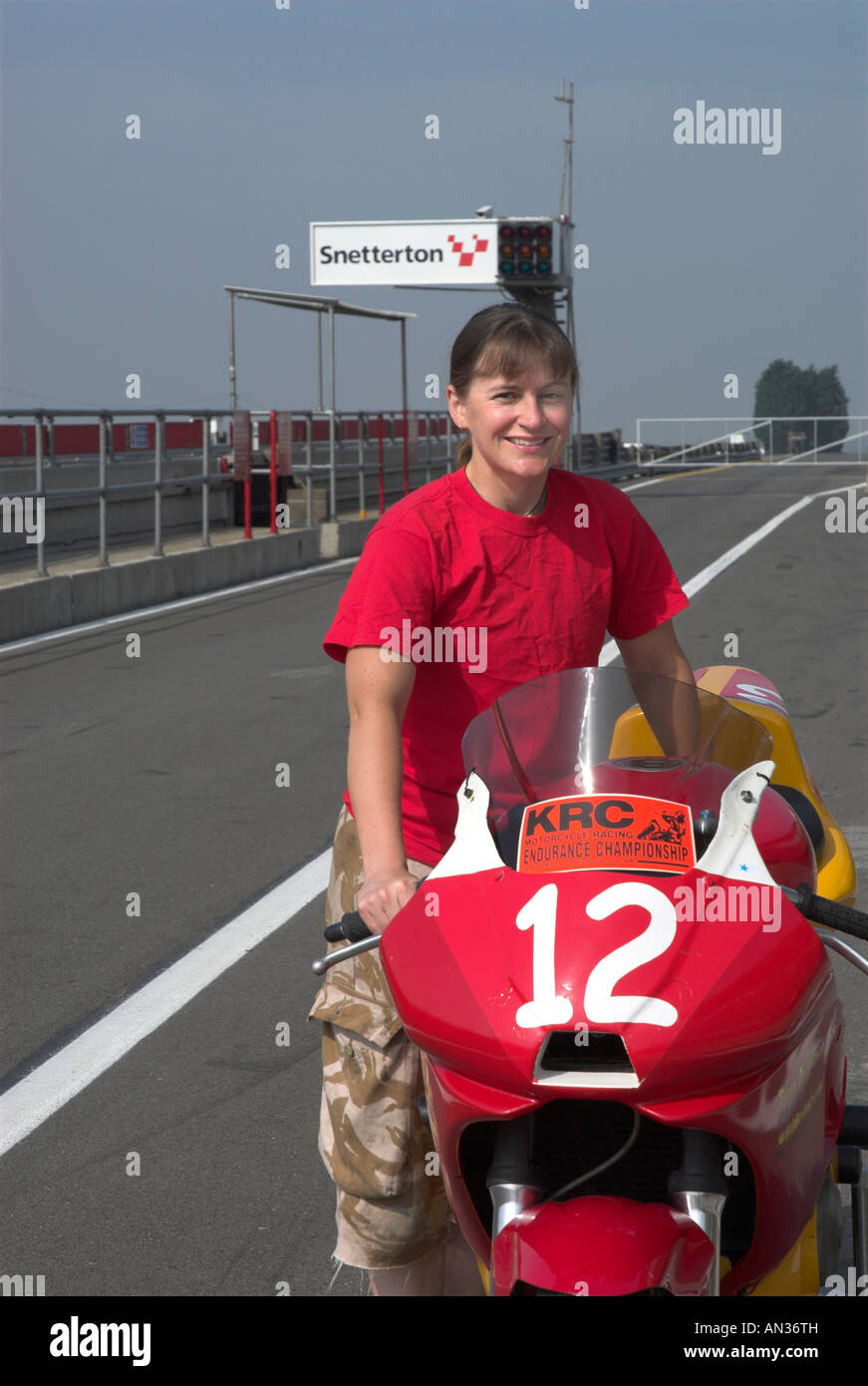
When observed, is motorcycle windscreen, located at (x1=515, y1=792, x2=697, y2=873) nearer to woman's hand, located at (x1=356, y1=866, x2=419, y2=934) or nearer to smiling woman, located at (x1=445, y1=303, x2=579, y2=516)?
woman's hand, located at (x1=356, y1=866, x2=419, y2=934)

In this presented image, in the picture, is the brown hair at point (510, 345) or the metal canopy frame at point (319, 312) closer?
the brown hair at point (510, 345)

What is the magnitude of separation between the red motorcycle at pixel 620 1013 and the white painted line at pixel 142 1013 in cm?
236

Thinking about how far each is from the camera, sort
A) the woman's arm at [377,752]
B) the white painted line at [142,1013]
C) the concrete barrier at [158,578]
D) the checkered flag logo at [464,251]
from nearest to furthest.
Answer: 1. the woman's arm at [377,752]
2. the white painted line at [142,1013]
3. the concrete barrier at [158,578]
4. the checkered flag logo at [464,251]

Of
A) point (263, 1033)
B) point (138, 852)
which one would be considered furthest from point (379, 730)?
point (138, 852)

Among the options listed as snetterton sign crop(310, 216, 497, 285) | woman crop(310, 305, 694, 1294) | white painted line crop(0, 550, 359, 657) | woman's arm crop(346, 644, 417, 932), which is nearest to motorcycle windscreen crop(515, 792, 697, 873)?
woman's arm crop(346, 644, 417, 932)

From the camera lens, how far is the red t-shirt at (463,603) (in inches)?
109

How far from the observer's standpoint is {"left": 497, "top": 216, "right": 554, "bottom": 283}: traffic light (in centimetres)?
3112

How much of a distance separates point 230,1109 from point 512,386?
2.36m

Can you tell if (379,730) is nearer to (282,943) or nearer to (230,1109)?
(230,1109)

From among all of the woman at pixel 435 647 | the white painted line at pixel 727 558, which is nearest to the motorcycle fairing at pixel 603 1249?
the woman at pixel 435 647

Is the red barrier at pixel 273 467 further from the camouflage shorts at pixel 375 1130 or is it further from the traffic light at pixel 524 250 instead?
the camouflage shorts at pixel 375 1130

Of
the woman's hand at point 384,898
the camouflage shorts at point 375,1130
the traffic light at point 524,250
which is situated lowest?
the camouflage shorts at point 375,1130

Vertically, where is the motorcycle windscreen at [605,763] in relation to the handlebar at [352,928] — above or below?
above

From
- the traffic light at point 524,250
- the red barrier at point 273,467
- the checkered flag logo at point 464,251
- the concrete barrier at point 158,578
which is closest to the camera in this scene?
the concrete barrier at point 158,578
